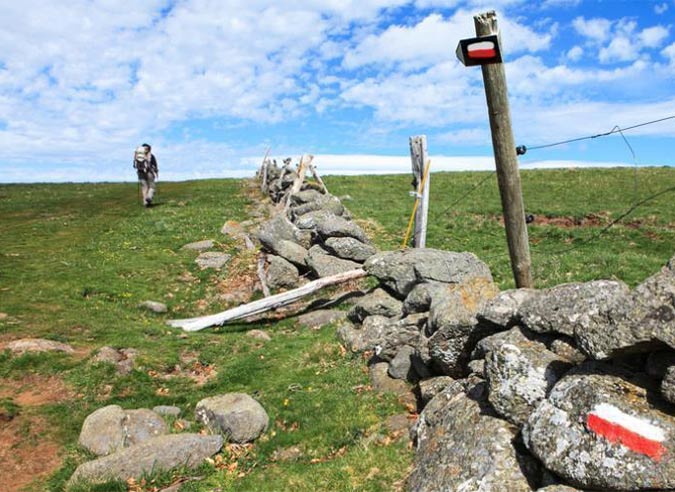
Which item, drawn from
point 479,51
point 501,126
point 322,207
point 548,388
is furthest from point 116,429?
point 322,207

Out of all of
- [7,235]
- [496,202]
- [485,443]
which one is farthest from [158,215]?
[485,443]

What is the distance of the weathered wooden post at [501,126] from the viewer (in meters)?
9.50

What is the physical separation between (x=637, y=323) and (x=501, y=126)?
5.43 m

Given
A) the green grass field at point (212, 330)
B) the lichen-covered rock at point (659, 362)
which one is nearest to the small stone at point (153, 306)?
the green grass field at point (212, 330)

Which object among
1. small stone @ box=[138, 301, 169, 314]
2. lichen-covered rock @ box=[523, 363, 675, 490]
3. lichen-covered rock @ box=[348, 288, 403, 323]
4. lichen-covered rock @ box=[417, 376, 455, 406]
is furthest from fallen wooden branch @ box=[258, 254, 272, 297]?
lichen-covered rock @ box=[523, 363, 675, 490]

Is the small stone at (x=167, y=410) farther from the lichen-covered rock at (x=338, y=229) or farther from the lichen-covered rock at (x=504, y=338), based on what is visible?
the lichen-covered rock at (x=338, y=229)

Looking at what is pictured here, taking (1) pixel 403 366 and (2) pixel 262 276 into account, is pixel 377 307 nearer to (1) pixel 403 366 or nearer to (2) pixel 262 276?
(1) pixel 403 366

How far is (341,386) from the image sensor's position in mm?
12648

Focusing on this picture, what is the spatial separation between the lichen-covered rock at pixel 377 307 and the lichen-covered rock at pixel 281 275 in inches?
220

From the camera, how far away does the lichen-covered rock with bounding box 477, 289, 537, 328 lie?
29.5 ft

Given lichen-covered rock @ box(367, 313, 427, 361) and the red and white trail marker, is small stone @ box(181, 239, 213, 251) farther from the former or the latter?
the red and white trail marker

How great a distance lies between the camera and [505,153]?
1034 centimetres

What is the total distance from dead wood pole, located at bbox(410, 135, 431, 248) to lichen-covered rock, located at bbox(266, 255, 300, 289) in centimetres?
584

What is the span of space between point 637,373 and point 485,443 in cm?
230
